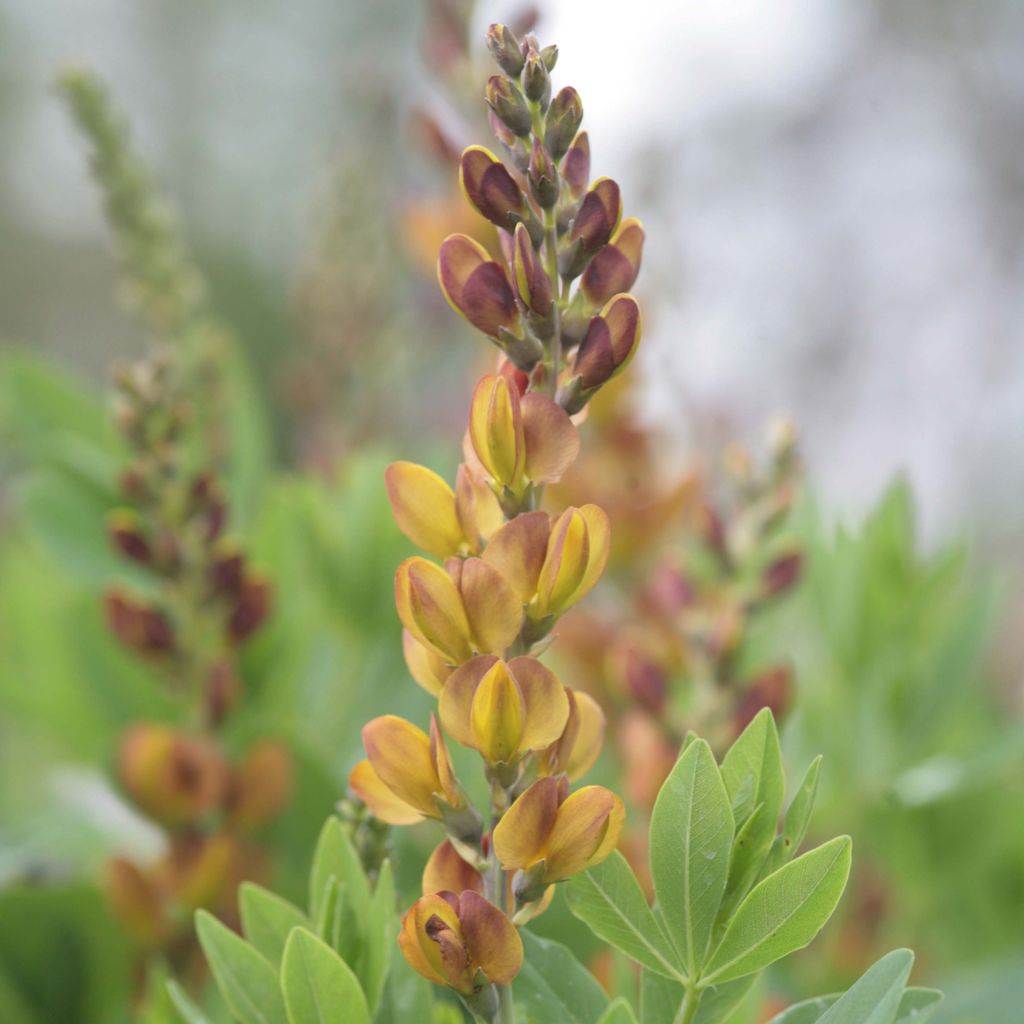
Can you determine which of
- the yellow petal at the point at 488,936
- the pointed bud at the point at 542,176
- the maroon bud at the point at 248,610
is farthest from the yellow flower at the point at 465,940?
the maroon bud at the point at 248,610

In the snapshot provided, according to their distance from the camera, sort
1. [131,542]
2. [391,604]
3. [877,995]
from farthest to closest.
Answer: [391,604] → [131,542] → [877,995]

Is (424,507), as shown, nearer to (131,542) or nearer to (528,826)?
(528,826)

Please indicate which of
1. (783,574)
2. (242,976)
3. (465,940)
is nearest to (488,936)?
(465,940)

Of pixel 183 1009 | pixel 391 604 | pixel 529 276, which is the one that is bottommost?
pixel 183 1009

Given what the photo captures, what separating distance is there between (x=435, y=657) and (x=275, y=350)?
8.54 meters

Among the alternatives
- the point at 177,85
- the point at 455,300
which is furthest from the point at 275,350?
the point at 455,300

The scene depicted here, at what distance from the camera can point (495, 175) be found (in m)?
0.38

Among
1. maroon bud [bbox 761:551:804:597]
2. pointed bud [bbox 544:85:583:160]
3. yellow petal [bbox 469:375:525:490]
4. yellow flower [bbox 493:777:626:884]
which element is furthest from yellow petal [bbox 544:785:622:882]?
maroon bud [bbox 761:551:804:597]

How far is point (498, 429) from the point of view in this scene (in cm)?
35

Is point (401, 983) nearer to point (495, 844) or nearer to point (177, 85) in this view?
point (495, 844)

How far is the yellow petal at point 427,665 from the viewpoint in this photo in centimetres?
37

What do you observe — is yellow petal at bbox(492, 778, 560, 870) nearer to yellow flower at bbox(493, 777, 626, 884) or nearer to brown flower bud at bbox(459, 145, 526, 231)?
yellow flower at bbox(493, 777, 626, 884)

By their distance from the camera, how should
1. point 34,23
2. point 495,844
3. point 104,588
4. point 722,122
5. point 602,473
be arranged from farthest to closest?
point 34,23
point 722,122
point 602,473
point 104,588
point 495,844

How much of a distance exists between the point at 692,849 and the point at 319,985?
122 mm
